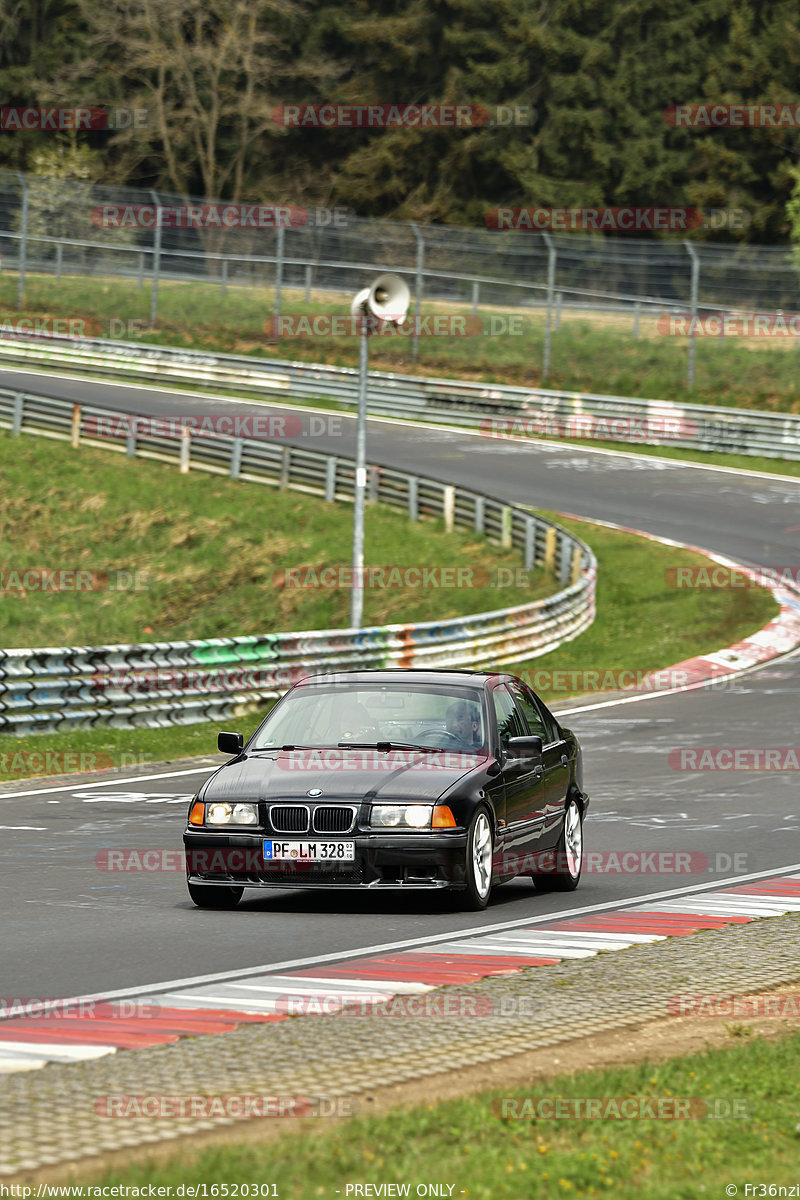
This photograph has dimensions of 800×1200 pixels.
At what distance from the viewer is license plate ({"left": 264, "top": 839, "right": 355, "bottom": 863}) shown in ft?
33.7

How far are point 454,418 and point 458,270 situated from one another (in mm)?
4901

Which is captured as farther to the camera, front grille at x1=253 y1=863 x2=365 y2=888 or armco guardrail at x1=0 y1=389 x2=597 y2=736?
armco guardrail at x1=0 y1=389 x2=597 y2=736

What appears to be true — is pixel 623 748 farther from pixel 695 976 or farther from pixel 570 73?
pixel 570 73

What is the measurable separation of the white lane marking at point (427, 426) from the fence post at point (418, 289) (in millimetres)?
3635

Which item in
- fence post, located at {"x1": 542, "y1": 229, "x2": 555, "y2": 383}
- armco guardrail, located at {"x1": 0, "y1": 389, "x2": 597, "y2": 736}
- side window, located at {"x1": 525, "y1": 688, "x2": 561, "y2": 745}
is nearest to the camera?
side window, located at {"x1": 525, "y1": 688, "x2": 561, "y2": 745}

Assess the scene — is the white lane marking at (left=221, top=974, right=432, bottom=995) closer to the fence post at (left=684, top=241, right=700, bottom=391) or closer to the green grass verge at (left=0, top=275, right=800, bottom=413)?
the fence post at (left=684, top=241, right=700, bottom=391)

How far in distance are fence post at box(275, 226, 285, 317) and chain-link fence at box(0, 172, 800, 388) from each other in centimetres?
5

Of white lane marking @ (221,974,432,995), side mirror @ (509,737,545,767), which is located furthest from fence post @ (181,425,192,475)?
white lane marking @ (221,974,432,995)

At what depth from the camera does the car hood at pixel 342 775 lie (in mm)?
10406

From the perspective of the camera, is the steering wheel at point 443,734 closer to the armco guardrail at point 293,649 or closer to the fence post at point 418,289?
the armco guardrail at point 293,649

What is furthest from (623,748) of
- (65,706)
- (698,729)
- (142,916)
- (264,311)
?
(264,311)

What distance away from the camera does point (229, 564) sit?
118 feet

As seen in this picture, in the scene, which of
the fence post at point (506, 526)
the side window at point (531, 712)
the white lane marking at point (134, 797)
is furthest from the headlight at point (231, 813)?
the fence post at point (506, 526)

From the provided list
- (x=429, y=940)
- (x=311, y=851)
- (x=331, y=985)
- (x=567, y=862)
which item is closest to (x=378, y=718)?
(x=311, y=851)
